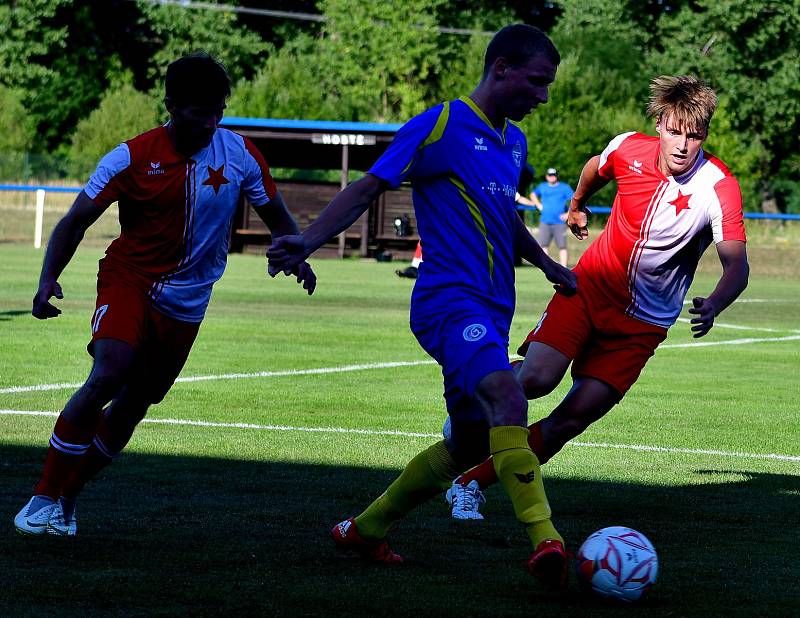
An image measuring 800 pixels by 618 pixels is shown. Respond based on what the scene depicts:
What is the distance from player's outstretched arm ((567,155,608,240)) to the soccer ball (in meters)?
2.44

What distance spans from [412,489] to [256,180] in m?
1.56

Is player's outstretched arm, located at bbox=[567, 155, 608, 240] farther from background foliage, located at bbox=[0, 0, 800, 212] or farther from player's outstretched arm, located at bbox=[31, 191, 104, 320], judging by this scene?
background foliage, located at bbox=[0, 0, 800, 212]

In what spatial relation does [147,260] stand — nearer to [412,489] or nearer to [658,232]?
[412,489]

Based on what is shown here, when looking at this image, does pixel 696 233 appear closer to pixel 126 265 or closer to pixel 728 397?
pixel 126 265

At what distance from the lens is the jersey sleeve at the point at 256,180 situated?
6.26 meters

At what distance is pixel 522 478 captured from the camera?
5105 mm

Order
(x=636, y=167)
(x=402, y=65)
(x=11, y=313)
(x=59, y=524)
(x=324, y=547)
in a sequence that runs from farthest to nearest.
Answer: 1. (x=402, y=65)
2. (x=11, y=313)
3. (x=636, y=167)
4. (x=59, y=524)
5. (x=324, y=547)

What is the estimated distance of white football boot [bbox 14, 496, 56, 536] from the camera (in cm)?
590

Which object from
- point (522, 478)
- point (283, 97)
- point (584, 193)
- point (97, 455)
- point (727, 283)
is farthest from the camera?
point (283, 97)

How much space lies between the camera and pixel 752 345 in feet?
→ 54.5

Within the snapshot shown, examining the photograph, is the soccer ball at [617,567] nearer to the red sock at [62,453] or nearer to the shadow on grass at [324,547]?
the shadow on grass at [324,547]

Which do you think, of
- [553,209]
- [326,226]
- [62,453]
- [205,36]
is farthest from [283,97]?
[326,226]

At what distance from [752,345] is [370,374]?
19.0ft

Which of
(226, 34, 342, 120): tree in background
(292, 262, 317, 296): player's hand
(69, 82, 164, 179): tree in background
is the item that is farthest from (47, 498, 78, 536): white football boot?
(69, 82, 164, 179): tree in background
